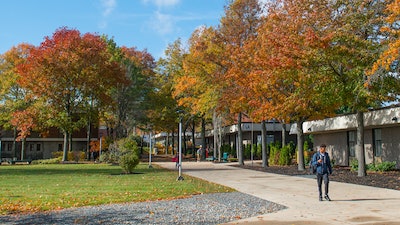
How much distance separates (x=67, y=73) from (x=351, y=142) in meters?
27.5

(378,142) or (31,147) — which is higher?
(31,147)

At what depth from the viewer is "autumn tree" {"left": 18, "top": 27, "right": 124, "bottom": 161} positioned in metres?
42.1

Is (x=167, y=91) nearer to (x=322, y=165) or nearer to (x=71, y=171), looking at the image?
(x=71, y=171)

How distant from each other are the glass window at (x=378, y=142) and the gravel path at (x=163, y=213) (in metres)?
17.6

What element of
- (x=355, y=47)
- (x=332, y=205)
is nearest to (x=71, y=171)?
(x=355, y=47)

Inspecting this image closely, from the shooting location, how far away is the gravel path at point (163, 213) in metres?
9.38

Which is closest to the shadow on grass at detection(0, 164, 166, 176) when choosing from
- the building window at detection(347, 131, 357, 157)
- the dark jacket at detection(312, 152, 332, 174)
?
the building window at detection(347, 131, 357, 157)

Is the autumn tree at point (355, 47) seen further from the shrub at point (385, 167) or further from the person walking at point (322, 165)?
the shrub at point (385, 167)

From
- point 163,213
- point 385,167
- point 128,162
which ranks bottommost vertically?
point 163,213

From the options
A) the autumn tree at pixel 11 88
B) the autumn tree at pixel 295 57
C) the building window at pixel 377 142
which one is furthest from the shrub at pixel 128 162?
the autumn tree at pixel 11 88

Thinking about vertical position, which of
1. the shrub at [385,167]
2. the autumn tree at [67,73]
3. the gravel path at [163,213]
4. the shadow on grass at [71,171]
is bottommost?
the gravel path at [163,213]

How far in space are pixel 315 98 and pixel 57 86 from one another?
98.5 ft

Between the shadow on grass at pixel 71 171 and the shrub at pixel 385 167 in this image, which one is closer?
the shrub at pixel 385 167

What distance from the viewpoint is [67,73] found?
43.0 meters
